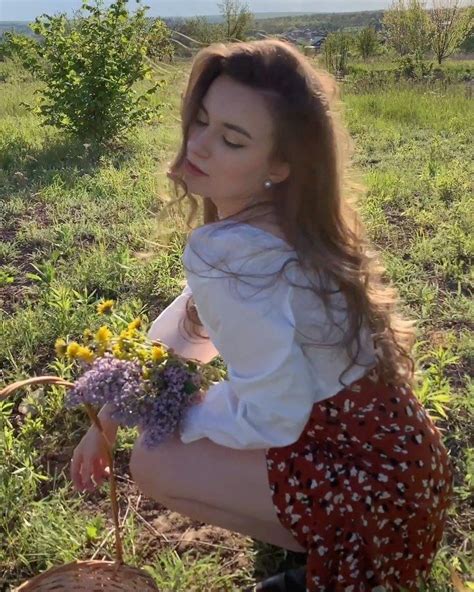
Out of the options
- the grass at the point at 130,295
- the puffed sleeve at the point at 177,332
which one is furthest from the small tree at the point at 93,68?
the puffed sleeve at the point at 177,332

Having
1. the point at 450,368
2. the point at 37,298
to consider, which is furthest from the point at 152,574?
the point at 37,298

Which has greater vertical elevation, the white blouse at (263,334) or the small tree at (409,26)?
the white blouse at (263,334)

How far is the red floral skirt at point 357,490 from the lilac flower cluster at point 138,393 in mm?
A: 216

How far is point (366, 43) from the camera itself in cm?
2986

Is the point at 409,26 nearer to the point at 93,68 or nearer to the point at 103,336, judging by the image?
the point at 93,68

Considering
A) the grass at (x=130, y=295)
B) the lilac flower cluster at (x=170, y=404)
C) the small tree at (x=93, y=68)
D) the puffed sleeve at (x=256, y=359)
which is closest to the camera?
the puffed sleeve at (x=256, y=359)

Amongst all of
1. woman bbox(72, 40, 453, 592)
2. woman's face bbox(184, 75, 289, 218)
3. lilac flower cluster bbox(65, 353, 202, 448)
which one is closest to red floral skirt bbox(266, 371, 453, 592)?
woman bbox(72, 40, 453, 592)

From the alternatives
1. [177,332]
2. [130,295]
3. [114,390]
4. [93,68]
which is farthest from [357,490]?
[93,68]

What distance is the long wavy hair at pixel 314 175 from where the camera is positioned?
1.35m

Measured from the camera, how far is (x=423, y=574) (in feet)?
4.87

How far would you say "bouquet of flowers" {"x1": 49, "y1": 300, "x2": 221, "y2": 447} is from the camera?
140 centimetres

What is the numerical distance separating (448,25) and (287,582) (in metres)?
30.2

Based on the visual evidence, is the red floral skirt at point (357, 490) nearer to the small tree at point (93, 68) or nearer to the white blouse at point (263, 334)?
the white blouse at point (263, 334)

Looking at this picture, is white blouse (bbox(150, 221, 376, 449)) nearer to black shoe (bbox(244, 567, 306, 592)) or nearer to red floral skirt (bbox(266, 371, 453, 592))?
red floral skirt (bbox(266, 371, 453, 592))
